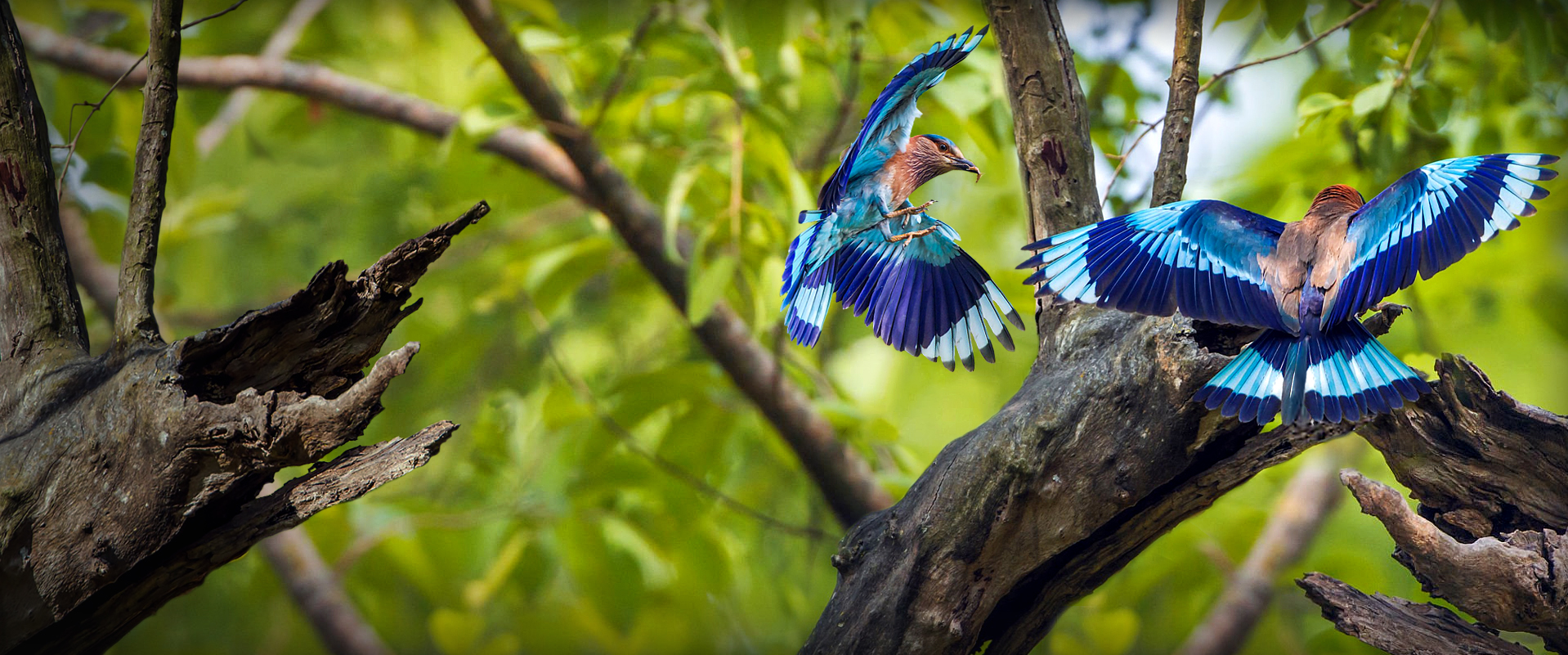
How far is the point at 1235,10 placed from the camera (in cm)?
318

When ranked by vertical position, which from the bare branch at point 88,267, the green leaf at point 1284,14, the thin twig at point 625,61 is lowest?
the green leaf at point 1284,14

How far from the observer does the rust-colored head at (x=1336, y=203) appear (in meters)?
2.10

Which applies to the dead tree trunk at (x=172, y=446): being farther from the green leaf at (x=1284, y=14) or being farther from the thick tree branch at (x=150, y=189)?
the green leaf at (x=1284, y=14)

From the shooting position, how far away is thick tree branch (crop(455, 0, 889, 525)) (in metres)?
4.15

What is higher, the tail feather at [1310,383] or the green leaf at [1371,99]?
the green leaf at [1371,99]

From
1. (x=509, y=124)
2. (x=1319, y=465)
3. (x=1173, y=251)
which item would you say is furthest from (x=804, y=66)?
(x=1319, y=465)

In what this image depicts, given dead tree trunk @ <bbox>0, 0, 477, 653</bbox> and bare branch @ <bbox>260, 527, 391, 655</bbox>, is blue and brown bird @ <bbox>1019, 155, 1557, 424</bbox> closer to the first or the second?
dead tree trunk @ <bbox>0, 0, 477, 653</bbox>

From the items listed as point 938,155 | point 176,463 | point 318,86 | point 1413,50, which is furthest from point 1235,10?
point 318,86

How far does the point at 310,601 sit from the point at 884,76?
136 inches

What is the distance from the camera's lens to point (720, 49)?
4.05 meters

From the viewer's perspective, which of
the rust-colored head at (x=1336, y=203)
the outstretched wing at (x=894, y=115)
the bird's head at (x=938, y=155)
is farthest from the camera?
the bird's head at (x=938, y=155)

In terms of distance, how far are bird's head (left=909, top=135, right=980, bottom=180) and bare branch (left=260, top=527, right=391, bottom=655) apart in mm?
3440

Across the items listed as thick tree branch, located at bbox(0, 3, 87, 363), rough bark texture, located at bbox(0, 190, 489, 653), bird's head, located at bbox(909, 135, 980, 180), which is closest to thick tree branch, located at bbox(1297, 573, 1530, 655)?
bird's head, located at bbox(909, 135, 980, 180)

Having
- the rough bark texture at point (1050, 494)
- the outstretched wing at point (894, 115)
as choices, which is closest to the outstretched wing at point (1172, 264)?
Answer: the rough bark texture at point (1050, 494)
